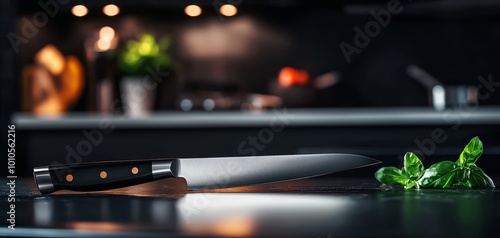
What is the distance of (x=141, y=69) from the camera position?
2.96m

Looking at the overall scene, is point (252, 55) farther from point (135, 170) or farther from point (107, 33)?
point (135, 170)

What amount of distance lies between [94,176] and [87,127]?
1.63m

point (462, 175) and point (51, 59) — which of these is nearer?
point (462, 175)

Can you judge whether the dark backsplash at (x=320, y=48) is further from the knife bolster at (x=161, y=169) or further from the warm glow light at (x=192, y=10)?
the knife bolster at (x=161, y=169)

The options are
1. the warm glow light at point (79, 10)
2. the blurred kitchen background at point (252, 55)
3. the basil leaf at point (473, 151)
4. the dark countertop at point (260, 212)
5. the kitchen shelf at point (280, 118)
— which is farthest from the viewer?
the blurred kitchen background at point (252, 55)

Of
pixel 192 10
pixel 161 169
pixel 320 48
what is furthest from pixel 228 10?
pixel 161 169

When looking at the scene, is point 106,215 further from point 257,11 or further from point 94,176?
point 257,11

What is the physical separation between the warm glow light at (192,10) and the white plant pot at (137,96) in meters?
0.34

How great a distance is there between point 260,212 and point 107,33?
2464 millimetres

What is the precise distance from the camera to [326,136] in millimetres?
2500

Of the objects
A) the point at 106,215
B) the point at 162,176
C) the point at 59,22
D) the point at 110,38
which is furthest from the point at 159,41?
the point at 106,215

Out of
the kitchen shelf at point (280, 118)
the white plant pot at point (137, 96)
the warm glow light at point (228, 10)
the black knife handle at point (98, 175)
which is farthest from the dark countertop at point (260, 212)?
the warm glow light at point (228, 10)

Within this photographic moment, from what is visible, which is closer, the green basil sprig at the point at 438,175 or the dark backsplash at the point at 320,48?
the green basil sprig at the point at 438,175

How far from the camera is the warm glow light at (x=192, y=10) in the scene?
292 centimetres
